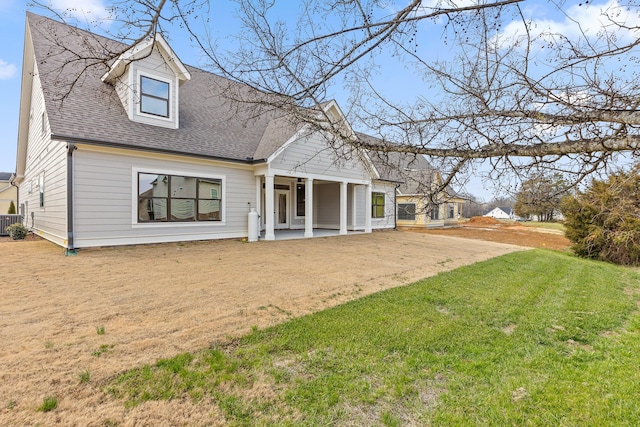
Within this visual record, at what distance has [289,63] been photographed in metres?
3.72

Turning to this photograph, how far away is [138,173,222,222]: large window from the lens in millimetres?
9836

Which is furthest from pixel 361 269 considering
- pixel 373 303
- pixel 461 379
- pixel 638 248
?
pixel 638 248

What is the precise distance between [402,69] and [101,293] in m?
5.41

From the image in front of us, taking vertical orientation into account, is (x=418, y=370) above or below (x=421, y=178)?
below

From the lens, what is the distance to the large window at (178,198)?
9.84 meters

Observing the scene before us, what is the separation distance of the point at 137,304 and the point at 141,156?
21.0 ft

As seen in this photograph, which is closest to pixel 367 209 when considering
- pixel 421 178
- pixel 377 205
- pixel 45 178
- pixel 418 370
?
pixel 377 205

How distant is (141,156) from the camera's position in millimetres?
9625

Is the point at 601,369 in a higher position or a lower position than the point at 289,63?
lower

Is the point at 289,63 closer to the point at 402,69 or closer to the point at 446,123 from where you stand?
the point at 402,69

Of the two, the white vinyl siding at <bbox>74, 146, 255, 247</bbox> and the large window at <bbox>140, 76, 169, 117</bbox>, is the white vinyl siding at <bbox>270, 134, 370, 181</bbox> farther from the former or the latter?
the large window at <bbox>140, 76, 169, 117</bbox>

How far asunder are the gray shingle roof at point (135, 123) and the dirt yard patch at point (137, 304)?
10.6 feet

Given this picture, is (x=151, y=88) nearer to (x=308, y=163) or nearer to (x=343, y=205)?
(x=308, y=163)

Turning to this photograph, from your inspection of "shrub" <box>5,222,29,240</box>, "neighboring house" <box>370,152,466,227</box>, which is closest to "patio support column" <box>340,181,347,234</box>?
"neighboring house" <box>370,152,466,227</box>
